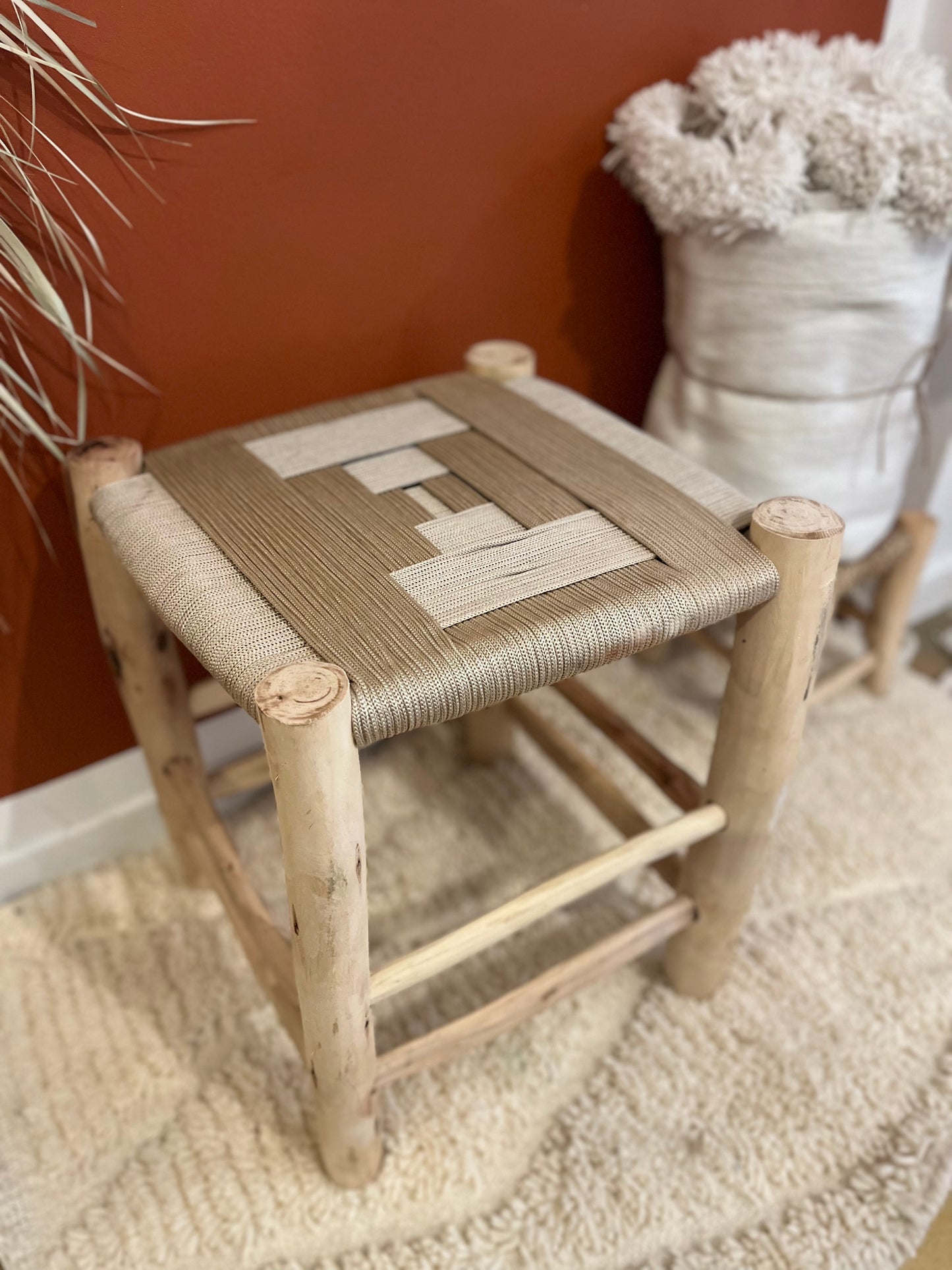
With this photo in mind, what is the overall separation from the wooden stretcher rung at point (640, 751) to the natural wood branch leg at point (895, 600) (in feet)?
1.26

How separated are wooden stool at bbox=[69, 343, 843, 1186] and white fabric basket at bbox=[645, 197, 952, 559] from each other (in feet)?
0.57

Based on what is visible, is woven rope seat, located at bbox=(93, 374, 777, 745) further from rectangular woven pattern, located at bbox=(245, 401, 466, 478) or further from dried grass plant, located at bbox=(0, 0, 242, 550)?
dried grass plant, located at bbox=(0, 0, 242, 550)

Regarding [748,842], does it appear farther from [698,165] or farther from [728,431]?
[698,165]

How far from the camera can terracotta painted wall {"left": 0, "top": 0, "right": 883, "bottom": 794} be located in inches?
26.3

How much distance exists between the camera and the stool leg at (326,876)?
0.46m

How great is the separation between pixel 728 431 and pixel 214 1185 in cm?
72

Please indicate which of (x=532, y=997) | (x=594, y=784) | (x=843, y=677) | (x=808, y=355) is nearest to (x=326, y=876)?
(x=532, y=997)

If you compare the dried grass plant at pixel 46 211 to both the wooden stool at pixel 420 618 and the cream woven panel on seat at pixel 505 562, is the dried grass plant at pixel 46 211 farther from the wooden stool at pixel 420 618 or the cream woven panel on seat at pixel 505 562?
the cream woven panel on seat at pixel 505 562

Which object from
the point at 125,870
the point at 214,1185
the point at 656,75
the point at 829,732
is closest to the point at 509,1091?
the point at 214,1185

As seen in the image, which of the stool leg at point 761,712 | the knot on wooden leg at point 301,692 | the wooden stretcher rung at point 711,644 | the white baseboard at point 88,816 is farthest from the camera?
the wooden stretcher rung at point 711,644

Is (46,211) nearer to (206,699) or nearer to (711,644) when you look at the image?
(206,699)

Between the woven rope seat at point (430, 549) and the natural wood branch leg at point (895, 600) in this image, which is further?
the natural wood branch leg at point (895, 600)

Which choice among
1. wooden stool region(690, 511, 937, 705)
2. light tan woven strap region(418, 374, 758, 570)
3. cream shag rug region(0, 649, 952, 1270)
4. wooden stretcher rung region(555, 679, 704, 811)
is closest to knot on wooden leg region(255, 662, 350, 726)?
light tan woven strap region(418, 374, 758, 570)

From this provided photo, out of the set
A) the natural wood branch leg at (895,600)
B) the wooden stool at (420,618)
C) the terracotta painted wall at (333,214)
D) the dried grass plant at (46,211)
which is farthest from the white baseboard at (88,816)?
the natural wood branch leg at (895,600)
